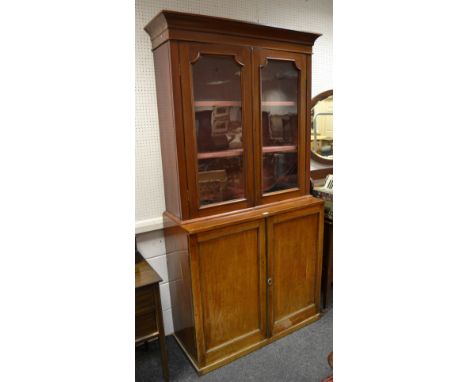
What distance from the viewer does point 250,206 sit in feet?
6.17

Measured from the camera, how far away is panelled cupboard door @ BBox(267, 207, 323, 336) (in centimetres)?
193

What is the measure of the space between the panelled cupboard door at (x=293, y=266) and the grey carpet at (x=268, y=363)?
130 millimetres

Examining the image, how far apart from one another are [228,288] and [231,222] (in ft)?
1.28

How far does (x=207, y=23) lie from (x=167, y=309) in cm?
174

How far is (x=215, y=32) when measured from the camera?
1571mm

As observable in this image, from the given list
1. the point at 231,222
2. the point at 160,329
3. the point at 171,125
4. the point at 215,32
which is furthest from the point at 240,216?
the point at 215,32

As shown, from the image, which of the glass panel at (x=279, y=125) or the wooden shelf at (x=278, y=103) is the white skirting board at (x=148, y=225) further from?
the wooden shelf at (x=278, y=103)

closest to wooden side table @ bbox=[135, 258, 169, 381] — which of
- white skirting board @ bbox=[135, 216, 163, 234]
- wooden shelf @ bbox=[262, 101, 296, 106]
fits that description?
white skirting board @ bbox=[135, 216, 163, 234]

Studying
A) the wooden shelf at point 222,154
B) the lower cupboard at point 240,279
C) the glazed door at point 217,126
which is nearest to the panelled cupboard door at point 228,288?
the lower cupboard at point 240,279

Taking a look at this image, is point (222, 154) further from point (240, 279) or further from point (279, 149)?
point (240, 279)

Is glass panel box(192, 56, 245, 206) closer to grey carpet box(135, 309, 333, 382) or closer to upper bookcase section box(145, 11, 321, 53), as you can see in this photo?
upper bookcase section box(145, 11, 321, 53)

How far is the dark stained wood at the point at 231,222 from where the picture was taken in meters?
1.58
